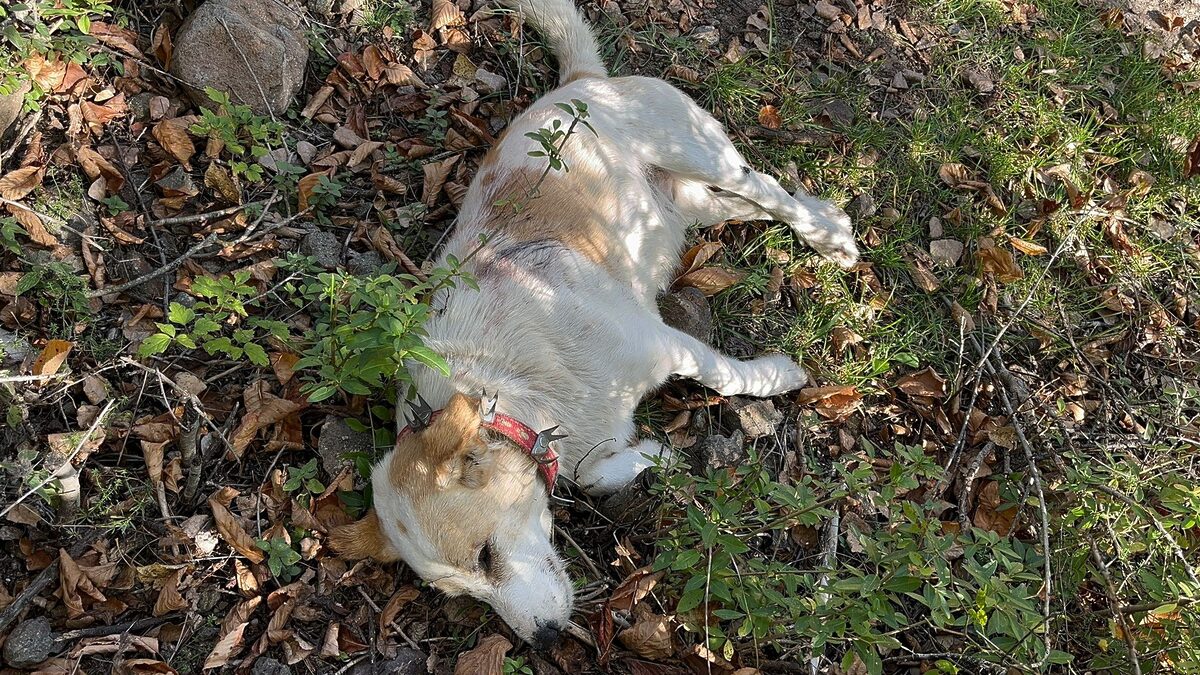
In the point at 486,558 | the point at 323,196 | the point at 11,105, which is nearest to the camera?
the point at 486,558

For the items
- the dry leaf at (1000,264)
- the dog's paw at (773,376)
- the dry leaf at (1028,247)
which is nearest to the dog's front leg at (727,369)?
the dog's paw at (773,376)

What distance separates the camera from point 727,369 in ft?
11.3

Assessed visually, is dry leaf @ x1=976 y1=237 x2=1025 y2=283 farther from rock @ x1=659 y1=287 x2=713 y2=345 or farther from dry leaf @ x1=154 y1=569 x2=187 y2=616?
dry leaf @ x1=154 y1=569 x2=187 y2=616

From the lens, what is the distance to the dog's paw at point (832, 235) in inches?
155

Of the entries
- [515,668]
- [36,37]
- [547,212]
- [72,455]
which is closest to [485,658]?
[515,668]

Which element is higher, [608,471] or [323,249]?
[323,249]

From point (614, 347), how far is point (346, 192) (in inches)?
59.0

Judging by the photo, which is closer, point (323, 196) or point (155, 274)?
point (155, 274)

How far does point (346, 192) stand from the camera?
12.2ft

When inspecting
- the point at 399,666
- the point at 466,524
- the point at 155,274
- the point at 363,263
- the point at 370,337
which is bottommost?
the point at 399,666

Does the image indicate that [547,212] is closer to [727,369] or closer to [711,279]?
[711,279]

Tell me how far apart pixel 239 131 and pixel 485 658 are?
253 cm

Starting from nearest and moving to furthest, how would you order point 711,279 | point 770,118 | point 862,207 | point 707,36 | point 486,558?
1. point 486,558
2. point 711,279
3. point 862,207
4. point 770,118
5. point 707,36

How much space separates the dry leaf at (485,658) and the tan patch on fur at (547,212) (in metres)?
1.59
